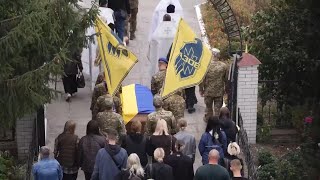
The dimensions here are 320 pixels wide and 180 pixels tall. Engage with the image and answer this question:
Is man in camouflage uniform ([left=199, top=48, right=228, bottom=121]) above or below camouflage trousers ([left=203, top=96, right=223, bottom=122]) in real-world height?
above

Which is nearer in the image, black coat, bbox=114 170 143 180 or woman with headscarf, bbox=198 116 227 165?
black coat, bbox=114 170 143 180

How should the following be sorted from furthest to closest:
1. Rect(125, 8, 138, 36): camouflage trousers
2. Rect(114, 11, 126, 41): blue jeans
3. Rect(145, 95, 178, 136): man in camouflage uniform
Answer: Rect(125, 8, 138, 36): camouflage trousers
Rect(114, 11, 126, 41): blue jeans
Rect(145, 95, 178, 136): man in camouflage uniform

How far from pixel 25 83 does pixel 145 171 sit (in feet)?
7.03

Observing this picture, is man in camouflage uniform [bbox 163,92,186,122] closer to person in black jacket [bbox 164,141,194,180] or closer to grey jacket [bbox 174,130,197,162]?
grey jacket [bbox 174,130,197,162]

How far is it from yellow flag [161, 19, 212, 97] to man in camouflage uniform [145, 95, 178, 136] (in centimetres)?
126

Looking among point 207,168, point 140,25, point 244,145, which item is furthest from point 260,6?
point 207,168

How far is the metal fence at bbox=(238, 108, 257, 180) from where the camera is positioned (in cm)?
1352

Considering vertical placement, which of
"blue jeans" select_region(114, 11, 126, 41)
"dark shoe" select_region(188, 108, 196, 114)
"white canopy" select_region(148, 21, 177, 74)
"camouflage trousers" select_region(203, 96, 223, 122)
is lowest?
"dark shoe" select_region(188, 108, 196, 114)

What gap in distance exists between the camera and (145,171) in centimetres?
1197

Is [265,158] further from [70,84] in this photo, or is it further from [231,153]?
[70,84]

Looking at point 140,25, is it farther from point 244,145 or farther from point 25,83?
point 25,83

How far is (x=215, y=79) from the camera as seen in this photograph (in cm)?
1603

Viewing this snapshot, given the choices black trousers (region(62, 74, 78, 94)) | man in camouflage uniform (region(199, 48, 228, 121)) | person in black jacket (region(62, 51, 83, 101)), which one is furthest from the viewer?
black trousers (region(62, 74, 78, 94))

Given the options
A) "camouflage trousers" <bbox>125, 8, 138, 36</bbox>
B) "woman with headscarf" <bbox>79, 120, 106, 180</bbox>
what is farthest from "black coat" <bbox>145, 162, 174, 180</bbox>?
"camouflage trousers" <bbox>125, 8, 138, 36</bbox>
